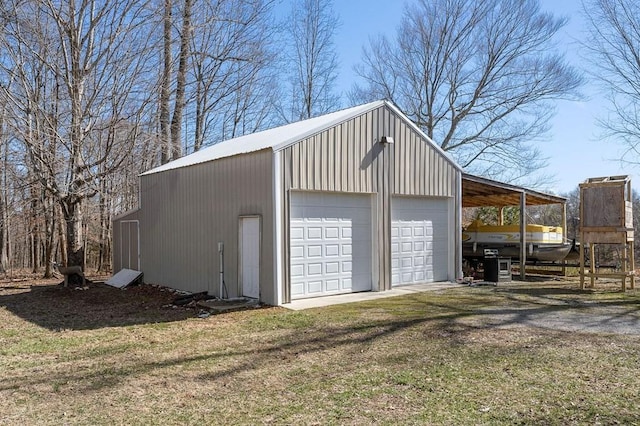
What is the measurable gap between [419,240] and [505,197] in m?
5.08

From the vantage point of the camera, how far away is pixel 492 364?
5418 millimetres

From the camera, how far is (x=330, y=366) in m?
5.54

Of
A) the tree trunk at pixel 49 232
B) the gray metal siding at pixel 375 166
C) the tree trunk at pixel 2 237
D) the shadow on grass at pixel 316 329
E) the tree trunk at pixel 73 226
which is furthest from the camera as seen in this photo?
the tree trunk at pixel 2 237

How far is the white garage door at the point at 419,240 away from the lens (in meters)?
11.6

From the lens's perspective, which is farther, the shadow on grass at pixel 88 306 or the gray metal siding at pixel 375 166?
the gray metal siding at pixel 375 166

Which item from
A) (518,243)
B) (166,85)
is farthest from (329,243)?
(166,85)

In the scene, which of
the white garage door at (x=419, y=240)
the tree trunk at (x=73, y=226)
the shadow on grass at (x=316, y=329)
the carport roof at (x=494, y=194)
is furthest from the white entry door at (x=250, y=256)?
the carport roof at (x=494, y=194)

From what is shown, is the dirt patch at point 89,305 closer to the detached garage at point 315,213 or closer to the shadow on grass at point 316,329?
the shadow on grass at point 316,329

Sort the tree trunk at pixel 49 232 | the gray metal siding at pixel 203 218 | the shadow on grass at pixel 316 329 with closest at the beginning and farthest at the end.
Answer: the shadow on grass at pixel 316 329
the gray metal siding at pixel 203 218
the tree trunk at pixel 49 232

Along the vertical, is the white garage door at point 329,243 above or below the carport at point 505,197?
below

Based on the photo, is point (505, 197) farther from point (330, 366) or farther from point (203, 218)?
point (330, 366)

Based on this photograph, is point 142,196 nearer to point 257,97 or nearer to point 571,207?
point 257,97

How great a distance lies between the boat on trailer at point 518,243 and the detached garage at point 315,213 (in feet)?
10.0

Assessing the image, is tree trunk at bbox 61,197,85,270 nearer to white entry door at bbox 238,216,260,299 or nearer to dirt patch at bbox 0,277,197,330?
dirt patch at bbox 0,277,197,330
